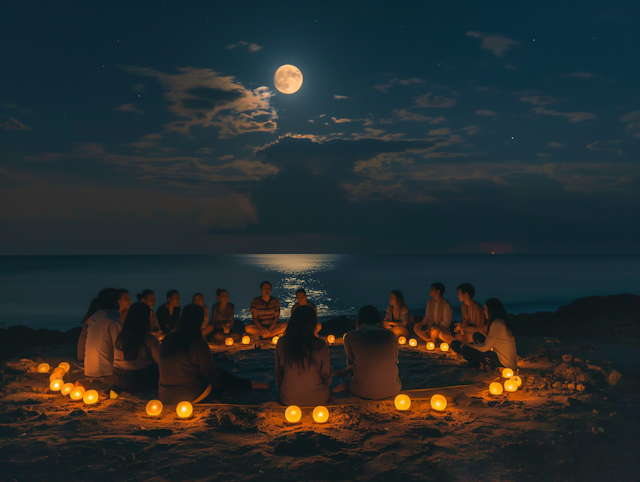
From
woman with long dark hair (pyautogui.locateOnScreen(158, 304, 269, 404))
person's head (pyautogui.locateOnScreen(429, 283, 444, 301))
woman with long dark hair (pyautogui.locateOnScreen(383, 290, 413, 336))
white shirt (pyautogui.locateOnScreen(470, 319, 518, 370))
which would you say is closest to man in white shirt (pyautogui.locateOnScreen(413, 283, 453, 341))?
person's head (pyautogui.locateOnScreen(429, 283, 444, 301))

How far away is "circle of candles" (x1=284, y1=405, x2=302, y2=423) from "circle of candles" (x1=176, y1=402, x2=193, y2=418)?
4.32 ft

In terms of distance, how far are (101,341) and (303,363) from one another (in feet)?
11.6

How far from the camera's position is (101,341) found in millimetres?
6246

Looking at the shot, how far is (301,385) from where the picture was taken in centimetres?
527

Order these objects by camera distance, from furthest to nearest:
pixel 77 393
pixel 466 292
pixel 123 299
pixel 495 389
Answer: pixel 466 292, pixel 123 299, pixel 495 389, pixel 77 393

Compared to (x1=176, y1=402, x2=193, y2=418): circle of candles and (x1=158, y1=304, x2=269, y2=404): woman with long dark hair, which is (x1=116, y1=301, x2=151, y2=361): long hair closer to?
(x1=158, y1=304, x2=269, y2=404): woman with long dark hair

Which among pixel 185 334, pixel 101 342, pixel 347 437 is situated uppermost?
pixel 185 334

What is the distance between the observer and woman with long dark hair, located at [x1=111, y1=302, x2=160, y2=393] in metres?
5.94

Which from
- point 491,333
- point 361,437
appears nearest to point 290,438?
point 361,437

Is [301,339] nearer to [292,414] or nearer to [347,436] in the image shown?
[292,414]

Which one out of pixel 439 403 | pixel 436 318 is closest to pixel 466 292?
pixel 436 318

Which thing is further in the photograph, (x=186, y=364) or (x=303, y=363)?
(x=186, y=364)

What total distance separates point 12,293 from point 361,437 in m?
52.0

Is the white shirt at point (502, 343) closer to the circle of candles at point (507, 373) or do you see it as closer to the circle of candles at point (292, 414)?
the circle of candles at point (507, 373)
